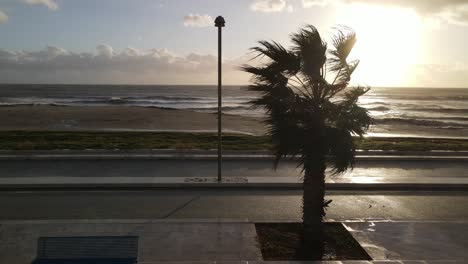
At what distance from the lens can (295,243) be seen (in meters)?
7.09

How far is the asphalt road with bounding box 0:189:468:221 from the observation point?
8.83m

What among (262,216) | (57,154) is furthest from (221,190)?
(57,154)

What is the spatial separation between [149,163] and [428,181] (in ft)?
25.3

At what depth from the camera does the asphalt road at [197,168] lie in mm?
12391

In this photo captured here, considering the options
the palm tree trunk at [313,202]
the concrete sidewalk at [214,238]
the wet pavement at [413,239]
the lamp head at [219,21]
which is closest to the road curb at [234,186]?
the concrete sidewalk at [214,238]

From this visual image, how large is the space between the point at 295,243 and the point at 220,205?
2.75 m

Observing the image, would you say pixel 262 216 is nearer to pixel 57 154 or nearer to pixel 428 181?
pixel 428 181

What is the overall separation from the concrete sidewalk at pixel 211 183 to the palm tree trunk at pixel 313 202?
4.05 meters

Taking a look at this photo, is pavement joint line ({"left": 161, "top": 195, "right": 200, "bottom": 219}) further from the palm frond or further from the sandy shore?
the sandy shore

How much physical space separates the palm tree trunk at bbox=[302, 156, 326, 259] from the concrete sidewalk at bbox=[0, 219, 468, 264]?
2.27 ft

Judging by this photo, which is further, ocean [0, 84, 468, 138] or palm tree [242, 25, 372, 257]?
ocean [0, 84, 468, 138]

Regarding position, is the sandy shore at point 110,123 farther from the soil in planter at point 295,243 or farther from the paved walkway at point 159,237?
the paved walkway at point 159,237

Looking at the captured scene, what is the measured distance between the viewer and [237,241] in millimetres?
6992

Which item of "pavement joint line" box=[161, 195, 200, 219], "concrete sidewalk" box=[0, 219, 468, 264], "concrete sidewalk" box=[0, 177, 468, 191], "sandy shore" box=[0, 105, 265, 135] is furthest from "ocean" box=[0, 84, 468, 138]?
"sandy shore" box=[0, 105, 265, 135]
